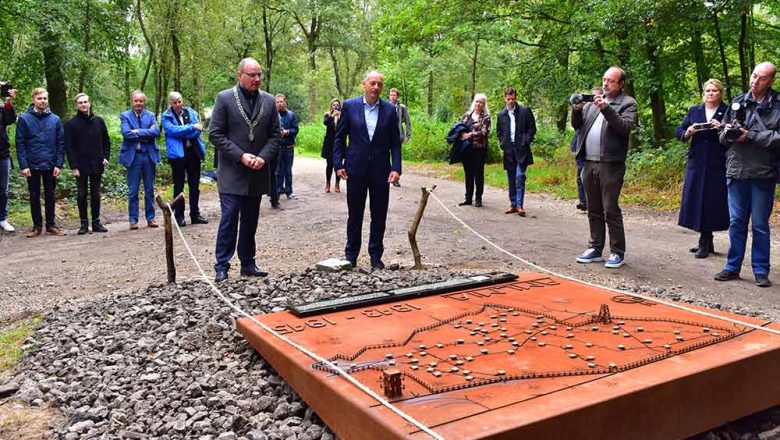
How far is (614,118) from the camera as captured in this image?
6.60m

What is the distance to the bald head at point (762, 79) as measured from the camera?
6.00 meters

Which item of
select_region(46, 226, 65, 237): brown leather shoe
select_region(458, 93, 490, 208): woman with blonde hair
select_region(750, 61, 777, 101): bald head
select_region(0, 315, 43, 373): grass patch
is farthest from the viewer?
select_region(458, 93, 490, 208): woman with blonde hair

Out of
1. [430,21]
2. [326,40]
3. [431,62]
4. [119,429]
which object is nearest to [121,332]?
[119,429]

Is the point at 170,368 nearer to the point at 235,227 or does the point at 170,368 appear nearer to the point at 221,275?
the point at 221,275

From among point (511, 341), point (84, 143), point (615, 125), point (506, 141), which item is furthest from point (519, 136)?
point (511, 341)

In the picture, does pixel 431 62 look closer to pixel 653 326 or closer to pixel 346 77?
pixel 346 77

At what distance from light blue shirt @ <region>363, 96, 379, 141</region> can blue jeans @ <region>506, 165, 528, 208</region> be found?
470 cm

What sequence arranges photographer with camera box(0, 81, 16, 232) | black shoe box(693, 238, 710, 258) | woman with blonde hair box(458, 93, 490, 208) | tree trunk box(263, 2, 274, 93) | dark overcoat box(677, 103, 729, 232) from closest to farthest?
dark overcoat box(677, 103, 729, 232)
black shoe box(693, 238, 710, 258)
photographer with camera box(0, 81, 16, 232)
woman with blonde hair box(458, 93, 490, 208)
tree trunk box(263, 2, 274, 93)

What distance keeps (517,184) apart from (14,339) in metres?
8.15

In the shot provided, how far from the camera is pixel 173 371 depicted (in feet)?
12.8

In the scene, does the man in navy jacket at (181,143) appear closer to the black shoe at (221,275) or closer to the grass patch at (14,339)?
the black shoe at (221,275)

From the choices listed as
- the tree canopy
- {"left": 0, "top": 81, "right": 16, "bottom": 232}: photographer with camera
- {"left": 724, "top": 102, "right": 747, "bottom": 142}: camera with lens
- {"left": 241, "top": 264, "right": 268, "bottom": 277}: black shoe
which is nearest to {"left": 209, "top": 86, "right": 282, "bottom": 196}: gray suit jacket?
{"left": 241, "top": 264, "right": 268, "bottom": 277}: black shoe

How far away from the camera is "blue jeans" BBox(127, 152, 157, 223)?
991 centimetres

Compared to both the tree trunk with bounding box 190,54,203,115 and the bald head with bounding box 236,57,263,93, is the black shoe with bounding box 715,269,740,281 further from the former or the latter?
the tree trunk with bounding box 190,54,203,115
